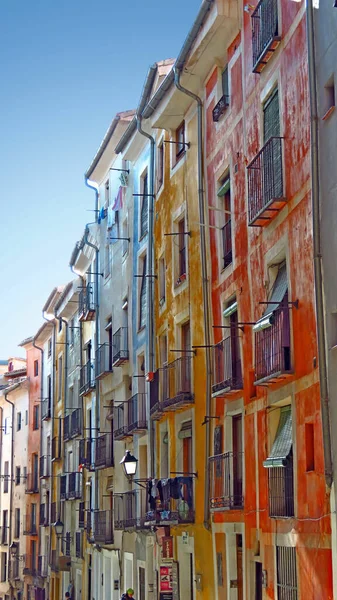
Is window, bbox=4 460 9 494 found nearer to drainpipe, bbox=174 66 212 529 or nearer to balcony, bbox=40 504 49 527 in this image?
balcony, bbox=40 504 49 527

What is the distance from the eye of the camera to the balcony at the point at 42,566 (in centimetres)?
4944

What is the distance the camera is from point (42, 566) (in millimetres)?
50062

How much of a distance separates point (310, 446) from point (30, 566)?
1568 inches

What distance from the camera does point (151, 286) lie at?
2988 centimetres

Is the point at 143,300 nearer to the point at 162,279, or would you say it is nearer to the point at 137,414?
the point at 162,279

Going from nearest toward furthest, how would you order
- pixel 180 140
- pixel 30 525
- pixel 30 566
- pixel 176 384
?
pixel 176 384, pixel 180 140, pixel 30 566, pixel 30 525

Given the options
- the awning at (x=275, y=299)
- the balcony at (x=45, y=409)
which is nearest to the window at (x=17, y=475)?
the balcony at (x=45, y=409)

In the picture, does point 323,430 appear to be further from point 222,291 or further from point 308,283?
point 222,291

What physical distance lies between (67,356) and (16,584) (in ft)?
53.8

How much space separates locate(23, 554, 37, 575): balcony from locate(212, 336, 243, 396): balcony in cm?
3320

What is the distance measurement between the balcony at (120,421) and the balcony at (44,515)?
16981mm

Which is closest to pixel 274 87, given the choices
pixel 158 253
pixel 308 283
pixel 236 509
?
pixel 308 283

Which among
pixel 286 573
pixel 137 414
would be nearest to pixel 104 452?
pixel 137 414

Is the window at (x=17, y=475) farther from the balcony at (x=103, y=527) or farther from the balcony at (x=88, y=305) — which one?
the balcony at (x=103, y=527)
